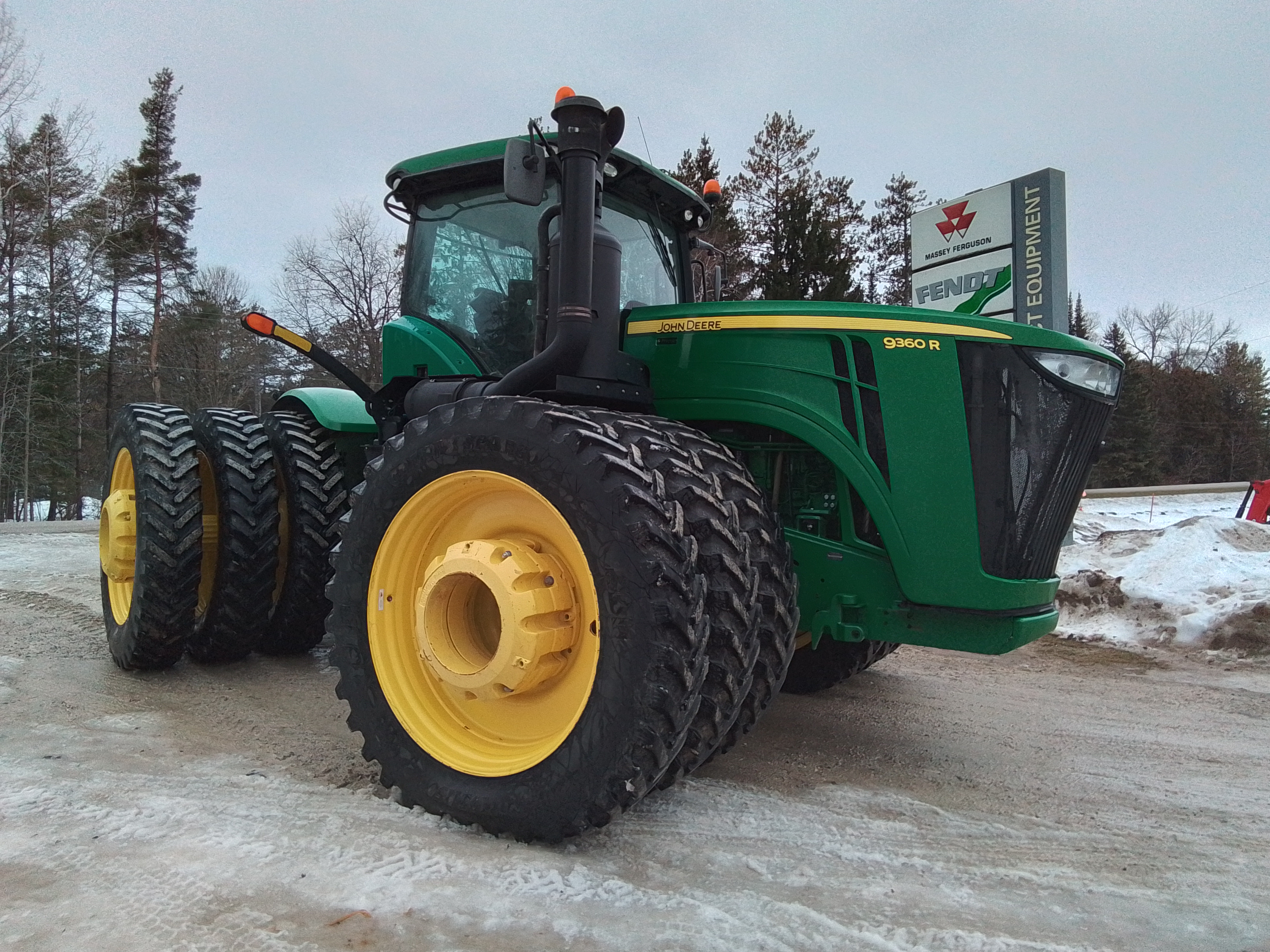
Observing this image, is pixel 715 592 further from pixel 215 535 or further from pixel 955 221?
pixel 955 221

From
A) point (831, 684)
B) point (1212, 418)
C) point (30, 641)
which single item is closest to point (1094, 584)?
point (831, 684)

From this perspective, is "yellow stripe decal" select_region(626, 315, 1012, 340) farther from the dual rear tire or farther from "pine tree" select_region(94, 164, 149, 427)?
"pine tree" select_region(94, 164, 149, 427)

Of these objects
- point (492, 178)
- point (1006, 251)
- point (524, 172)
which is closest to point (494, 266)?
point (492, 178)

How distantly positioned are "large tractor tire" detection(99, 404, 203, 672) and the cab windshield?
1.48 meters

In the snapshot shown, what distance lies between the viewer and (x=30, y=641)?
16.8ft

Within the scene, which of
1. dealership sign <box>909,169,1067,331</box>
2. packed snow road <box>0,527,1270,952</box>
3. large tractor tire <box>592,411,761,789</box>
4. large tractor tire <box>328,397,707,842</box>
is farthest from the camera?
dealership sign <box>909,169,1067,331</box>

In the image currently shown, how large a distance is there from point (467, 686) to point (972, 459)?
5.89 ft

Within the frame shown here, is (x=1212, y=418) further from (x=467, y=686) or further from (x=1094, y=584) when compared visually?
(x=467, y=686)

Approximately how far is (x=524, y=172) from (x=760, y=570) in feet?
5.20

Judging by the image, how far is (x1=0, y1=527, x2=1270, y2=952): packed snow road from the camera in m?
1.97

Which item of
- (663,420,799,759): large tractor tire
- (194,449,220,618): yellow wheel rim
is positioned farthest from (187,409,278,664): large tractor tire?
(663,420,799,759): large tractor tire

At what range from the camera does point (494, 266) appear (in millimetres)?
3797

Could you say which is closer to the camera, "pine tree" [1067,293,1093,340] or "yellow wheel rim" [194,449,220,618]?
Result: "yellow wheel rim" [194,449,220,618]

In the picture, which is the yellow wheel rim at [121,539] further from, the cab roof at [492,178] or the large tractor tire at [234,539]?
the cab roof at [492,178]
